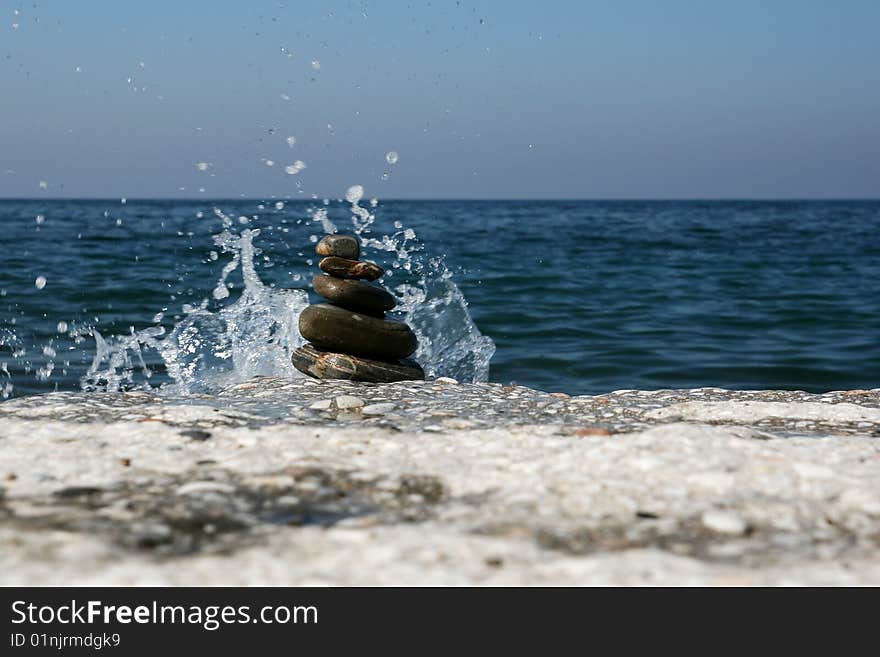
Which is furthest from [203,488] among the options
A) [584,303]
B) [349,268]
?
[584,303]

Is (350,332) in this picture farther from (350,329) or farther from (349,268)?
(349,268)

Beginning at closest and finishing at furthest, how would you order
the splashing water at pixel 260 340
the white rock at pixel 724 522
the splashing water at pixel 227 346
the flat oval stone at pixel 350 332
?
the white rock at pixel 724 522
the flat oval stone at pixel 350 332
the splashing water at pixel 227 346
the splashing water at pixel 260 340

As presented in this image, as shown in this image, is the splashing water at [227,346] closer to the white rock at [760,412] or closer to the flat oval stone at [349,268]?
the flat oval stone at [349,268]

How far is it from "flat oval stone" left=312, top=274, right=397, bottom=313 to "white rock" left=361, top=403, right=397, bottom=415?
1.84 meters

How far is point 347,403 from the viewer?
4648 mm

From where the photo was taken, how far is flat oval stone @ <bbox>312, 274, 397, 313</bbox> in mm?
6422

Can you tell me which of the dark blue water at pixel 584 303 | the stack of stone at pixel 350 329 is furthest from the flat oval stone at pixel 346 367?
the dark blue water at pixel 584 303

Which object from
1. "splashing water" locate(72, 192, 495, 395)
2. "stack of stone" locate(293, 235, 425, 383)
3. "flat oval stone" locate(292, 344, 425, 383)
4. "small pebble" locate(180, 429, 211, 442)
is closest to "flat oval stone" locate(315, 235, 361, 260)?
"stack of stone" locate(293, 235, 425, 383)

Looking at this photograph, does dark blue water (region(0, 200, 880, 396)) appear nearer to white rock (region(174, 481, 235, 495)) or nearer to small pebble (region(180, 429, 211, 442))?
small pebble (region(180, 429, 211, 442))

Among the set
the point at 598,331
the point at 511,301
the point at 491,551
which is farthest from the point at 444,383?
the point at 511,301

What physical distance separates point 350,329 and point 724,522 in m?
4.09

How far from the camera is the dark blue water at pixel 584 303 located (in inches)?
345
